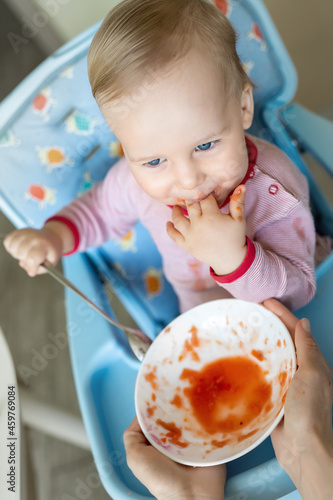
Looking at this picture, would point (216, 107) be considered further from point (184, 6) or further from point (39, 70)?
point (39, 70)

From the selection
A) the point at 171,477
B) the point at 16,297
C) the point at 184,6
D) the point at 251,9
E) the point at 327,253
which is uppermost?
the point at 184,6

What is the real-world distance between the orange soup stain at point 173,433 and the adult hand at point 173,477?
0.08ft

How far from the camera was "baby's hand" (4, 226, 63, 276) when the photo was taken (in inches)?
28.6

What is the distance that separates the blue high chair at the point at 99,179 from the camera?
2.29 ft

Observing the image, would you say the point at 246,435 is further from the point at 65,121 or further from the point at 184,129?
the point at 65,121

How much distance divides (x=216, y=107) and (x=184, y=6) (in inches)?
4.7

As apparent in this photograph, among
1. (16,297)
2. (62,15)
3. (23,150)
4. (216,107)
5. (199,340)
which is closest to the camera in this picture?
(216,107)

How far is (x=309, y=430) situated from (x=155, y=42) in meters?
0.46

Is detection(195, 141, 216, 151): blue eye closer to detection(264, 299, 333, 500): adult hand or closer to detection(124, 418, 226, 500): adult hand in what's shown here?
detection(264, 299, 333, 500): adult hand

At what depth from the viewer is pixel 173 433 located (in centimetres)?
61

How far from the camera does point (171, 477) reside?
22.0 inches

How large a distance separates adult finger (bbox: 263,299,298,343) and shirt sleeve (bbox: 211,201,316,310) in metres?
0.01

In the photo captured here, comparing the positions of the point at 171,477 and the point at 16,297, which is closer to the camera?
the point at 171,477

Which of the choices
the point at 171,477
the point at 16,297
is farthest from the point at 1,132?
the point at 16,297
